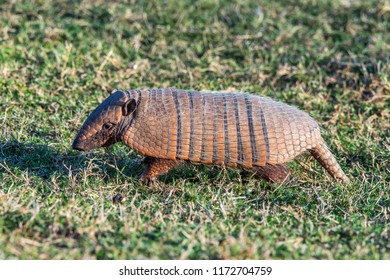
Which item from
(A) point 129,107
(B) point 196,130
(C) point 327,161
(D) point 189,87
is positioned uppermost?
(A) point 129,107

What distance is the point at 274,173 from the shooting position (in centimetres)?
627

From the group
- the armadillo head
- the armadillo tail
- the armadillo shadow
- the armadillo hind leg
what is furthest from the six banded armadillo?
the armadillo shadow

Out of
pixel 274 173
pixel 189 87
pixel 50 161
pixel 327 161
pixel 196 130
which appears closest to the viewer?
pixel 196 130

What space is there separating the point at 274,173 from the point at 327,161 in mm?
577

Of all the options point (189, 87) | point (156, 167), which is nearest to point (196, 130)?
point (156, 167)

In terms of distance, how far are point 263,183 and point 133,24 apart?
426 centimetres

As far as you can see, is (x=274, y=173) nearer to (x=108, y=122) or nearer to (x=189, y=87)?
(x=108, y=122)

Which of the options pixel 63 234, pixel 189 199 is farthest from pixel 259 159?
pixel 63 234

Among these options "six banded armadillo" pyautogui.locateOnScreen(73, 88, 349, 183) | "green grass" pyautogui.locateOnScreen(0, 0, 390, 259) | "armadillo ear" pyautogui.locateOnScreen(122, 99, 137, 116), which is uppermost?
"armadillo ear" pyautogui.locateOnScreen(122, 99, 137, 116)

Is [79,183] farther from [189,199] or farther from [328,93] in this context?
[328,93]

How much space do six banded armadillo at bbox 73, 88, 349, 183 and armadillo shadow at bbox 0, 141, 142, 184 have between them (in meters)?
0.41

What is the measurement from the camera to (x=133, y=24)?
9672 mm

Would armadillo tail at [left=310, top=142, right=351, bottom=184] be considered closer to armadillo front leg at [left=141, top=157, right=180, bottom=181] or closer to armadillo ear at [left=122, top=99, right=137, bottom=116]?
armadillo front leg at [left=141, top=157, right=180, bottom=181]

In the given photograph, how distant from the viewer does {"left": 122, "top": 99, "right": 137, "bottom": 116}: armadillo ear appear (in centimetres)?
598
